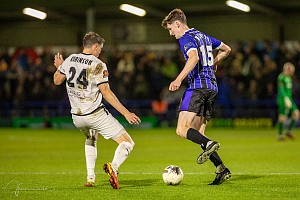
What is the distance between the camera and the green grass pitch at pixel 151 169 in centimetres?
1026

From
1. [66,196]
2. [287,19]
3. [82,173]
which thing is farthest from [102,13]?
[66,196]

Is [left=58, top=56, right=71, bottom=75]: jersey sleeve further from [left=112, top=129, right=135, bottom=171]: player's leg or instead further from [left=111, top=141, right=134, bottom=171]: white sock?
[left=111, top=141, right=134, bottom=171]: white sock

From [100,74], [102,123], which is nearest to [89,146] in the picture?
[102,123]

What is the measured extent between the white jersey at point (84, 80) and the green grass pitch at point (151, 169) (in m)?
1.19

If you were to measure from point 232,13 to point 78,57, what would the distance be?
83.7 feet

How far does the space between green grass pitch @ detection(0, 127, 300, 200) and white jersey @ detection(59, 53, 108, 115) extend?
119cm

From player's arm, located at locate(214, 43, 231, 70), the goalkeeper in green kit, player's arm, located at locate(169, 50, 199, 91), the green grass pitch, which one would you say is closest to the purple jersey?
player's arm, located at locate(169, 50, 199, 91)

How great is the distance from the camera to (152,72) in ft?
102

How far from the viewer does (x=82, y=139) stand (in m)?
24.5

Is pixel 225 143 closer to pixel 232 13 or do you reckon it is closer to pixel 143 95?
pixel 143 95

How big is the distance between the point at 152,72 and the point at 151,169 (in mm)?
16945

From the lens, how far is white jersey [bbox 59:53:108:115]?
1077cm

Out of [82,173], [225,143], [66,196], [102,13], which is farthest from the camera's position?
[102,13]

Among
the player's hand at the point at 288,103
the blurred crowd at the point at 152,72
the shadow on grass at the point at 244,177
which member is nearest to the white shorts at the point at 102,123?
the shadow on grass at the point at 244,177
